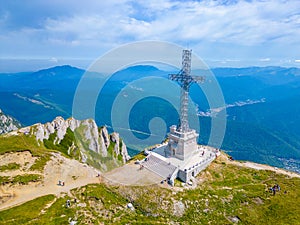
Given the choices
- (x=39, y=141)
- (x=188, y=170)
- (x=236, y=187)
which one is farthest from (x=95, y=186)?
(x=39, y=141)

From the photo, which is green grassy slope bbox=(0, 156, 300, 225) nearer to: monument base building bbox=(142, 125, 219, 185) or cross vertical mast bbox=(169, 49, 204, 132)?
monument base building bbox=(142, 125, 219, 185)

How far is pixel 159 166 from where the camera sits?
158 feet

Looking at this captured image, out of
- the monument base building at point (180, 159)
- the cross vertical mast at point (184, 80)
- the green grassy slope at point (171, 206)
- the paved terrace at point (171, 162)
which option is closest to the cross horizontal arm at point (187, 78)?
the cross vertical mast at point (184, 80)

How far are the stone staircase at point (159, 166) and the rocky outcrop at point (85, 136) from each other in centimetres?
4144

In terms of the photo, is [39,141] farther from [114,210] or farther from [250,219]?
[250,219]

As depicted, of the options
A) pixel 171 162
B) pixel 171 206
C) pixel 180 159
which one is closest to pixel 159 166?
pixel 171 162

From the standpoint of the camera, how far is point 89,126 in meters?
99.5

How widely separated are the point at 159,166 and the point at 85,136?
56.5m

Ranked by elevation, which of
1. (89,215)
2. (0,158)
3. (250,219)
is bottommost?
(250,219)

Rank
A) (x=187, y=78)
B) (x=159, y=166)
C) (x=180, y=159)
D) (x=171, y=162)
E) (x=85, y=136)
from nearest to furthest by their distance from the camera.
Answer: (x=159, y=166), (x=171, y=162), (x=187, y=78), (x=180, y=159), (x=85, y=136)

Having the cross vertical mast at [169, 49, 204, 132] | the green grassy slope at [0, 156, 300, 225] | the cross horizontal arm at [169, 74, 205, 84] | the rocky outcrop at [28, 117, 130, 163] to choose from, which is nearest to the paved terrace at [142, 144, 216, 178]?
the green grassy slope at [0, 156, 300, 225]

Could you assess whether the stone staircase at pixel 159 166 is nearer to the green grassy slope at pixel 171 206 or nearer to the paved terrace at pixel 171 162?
the paved terrace at pixel 171 162

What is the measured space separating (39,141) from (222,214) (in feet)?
182

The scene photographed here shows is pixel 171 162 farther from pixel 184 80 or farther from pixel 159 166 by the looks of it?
pixel 184 80
